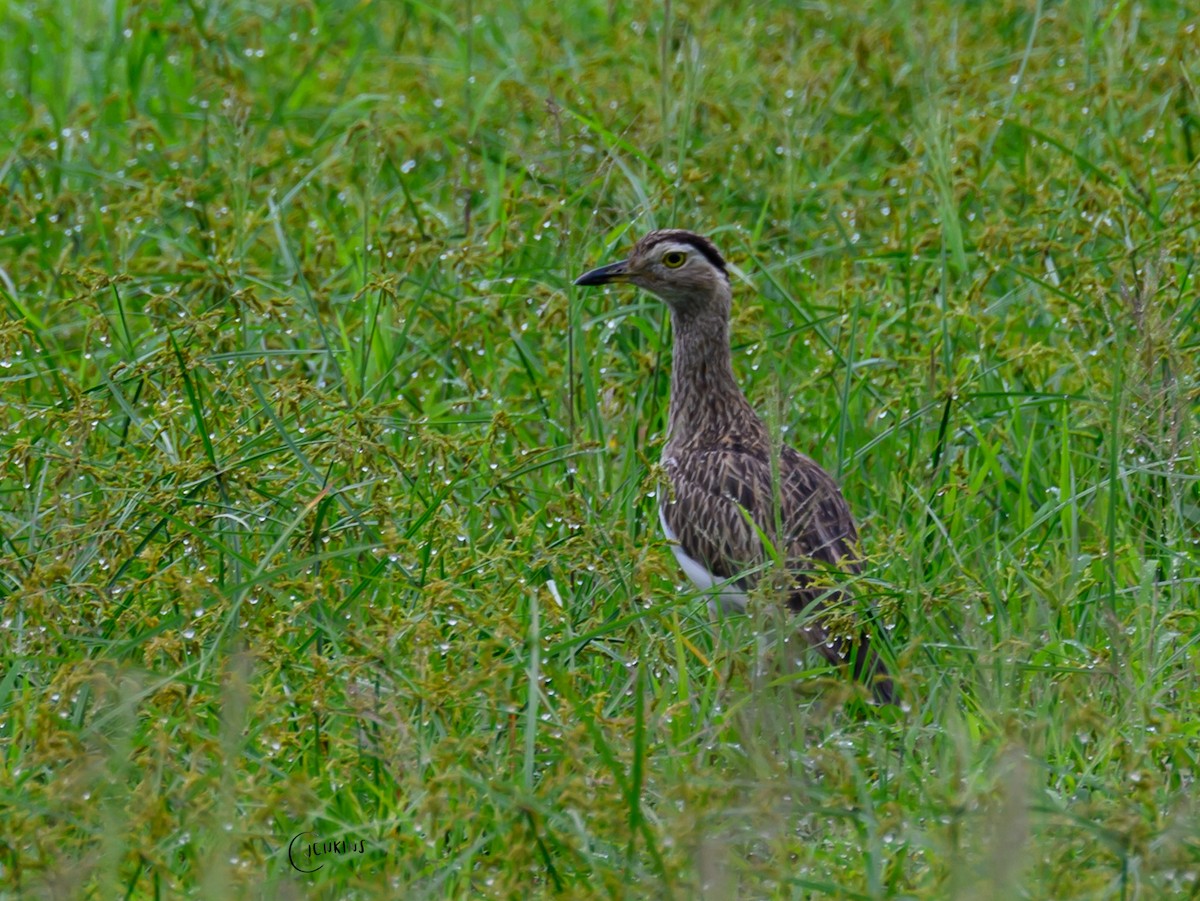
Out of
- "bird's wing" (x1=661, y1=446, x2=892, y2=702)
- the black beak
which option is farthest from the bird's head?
"bird's wing" (x1=661, y1=446, x2=892, y2=702)

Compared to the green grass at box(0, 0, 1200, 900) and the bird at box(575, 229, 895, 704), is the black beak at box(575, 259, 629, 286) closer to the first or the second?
the bird at box(575, 229, 895, 704)

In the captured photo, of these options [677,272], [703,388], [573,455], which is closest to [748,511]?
[703,388]

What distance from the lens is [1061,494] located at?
5184 mm

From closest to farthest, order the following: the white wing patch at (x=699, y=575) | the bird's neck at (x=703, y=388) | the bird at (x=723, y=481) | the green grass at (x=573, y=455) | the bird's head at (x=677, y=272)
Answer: the green grass at (x=573, y=455) < the bird at (x=723, y=481) < the white wing patch at (x=699, y=575) < the bird's neck at (x=703, y=388) < the bird's head at (x=677, y=272)

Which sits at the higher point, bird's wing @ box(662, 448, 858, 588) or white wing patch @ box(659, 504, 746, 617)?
bird's wing @ box(662, 448, 858, 588)

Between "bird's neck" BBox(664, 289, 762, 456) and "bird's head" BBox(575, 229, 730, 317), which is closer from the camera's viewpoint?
"bird's neck" BBox(664, 289, 762, 456)

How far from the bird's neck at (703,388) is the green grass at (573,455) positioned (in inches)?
7.9

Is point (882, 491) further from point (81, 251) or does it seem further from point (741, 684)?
point (81, 251)

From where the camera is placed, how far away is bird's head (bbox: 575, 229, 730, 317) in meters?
5.95

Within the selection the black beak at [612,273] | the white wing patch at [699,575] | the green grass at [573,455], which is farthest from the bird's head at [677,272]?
the white wing patch at [699,575]

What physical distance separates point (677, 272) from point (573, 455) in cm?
137

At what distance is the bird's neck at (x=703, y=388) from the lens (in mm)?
5832

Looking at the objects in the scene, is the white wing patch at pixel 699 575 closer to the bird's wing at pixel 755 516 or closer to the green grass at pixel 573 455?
the bird's wing at pixel 755 516

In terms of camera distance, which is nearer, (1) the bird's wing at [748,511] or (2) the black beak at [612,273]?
(1) the bird's wing at [748,511]
